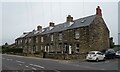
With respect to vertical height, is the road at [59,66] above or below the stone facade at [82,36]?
below

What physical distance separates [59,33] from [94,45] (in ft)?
34.3

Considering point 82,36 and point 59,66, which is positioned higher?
point 82,36

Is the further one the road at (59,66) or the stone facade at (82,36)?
the stone facade at (82,36)

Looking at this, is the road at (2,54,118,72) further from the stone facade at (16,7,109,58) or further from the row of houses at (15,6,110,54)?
the row of houses at (15,6,110,54)

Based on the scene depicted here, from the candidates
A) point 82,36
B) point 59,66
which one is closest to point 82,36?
point 82,36

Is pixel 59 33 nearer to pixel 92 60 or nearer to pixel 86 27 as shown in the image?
pixel 86 27

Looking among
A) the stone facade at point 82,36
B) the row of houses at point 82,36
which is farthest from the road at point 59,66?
the row of houses at point 82,36

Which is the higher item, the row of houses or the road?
the row of houses

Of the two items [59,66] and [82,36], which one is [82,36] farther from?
[59,66]

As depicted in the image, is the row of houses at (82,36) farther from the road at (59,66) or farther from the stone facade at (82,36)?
the road at (59,66)

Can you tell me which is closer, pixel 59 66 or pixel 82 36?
pixel 59 66

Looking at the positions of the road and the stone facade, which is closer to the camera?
the road

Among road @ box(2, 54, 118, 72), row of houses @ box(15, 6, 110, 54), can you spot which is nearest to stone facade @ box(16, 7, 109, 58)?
row of houses @ box(15, 6, 110, 54)

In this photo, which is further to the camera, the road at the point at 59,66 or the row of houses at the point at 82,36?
the row of houses at the point at 82,36
